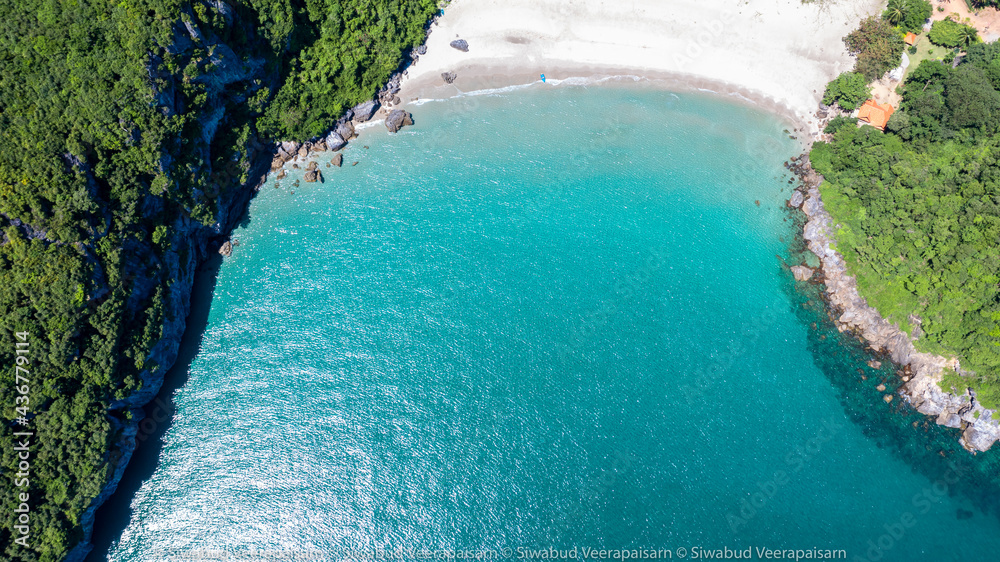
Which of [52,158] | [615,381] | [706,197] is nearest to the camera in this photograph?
[52,158]

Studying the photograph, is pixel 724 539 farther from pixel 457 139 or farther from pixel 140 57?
pixel 140 57

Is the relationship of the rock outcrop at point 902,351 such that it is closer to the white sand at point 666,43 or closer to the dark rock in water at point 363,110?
the white sand at point 666,43

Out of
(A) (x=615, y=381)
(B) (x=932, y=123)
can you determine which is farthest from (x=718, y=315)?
(B) (x=932, y=123)

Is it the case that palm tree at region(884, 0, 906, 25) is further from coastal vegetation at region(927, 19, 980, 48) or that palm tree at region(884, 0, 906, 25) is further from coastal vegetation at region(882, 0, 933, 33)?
coastal vegetation at region(927, 19, 980, 48)

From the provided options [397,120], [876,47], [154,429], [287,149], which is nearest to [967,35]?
[876,47]

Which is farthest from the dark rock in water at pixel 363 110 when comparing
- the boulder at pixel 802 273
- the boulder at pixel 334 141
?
the boulder at pixel 802 273
